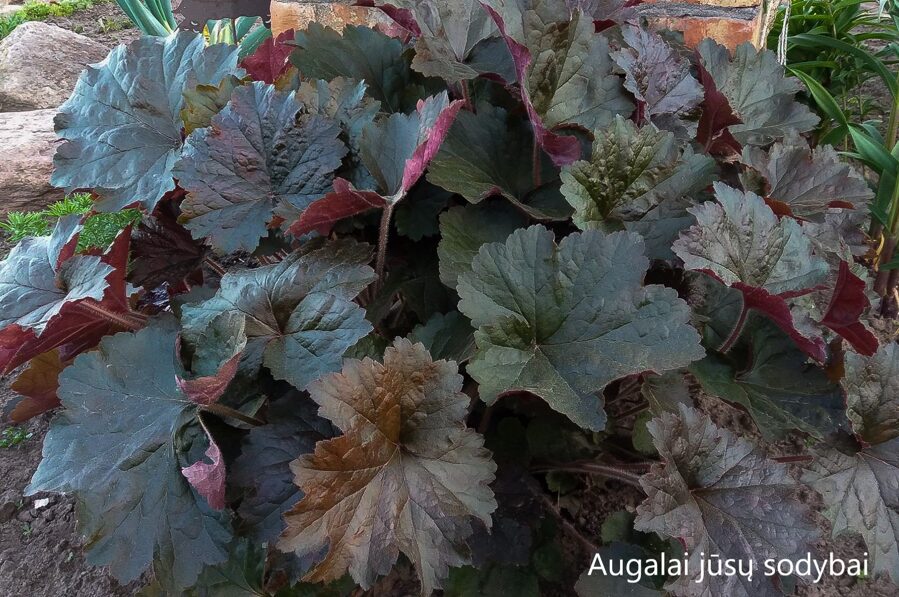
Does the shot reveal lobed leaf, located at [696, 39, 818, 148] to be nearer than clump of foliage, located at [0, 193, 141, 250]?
Yes

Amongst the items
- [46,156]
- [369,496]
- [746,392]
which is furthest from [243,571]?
[46,156]

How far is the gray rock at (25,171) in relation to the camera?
279 centimetres

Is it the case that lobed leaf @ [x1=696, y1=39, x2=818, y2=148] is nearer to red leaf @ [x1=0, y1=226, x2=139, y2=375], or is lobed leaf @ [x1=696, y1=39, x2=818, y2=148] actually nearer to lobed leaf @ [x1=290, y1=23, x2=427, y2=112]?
lobed leaf @ [x1=290, y1=23, x2=427, y2=112]

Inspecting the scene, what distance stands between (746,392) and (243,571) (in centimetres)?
87

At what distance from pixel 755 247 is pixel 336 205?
634 mm

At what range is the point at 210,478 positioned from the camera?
812 millimetres

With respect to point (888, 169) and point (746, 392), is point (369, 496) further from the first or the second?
point (888, 169)

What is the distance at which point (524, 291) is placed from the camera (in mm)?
930

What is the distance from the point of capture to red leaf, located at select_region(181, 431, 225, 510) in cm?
81

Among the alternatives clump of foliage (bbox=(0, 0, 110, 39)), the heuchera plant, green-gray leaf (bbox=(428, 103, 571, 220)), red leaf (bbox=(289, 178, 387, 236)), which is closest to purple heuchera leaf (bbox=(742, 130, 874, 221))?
the heuchera plant

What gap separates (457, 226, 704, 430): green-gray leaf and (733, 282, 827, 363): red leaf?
0.11 m

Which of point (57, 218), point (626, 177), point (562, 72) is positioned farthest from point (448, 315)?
point (57, 218)

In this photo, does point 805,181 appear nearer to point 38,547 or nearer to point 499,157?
point 499,157

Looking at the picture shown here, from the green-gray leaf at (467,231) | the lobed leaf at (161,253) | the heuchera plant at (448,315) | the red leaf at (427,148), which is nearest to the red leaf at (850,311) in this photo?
the heuchera plant at (448,315)
